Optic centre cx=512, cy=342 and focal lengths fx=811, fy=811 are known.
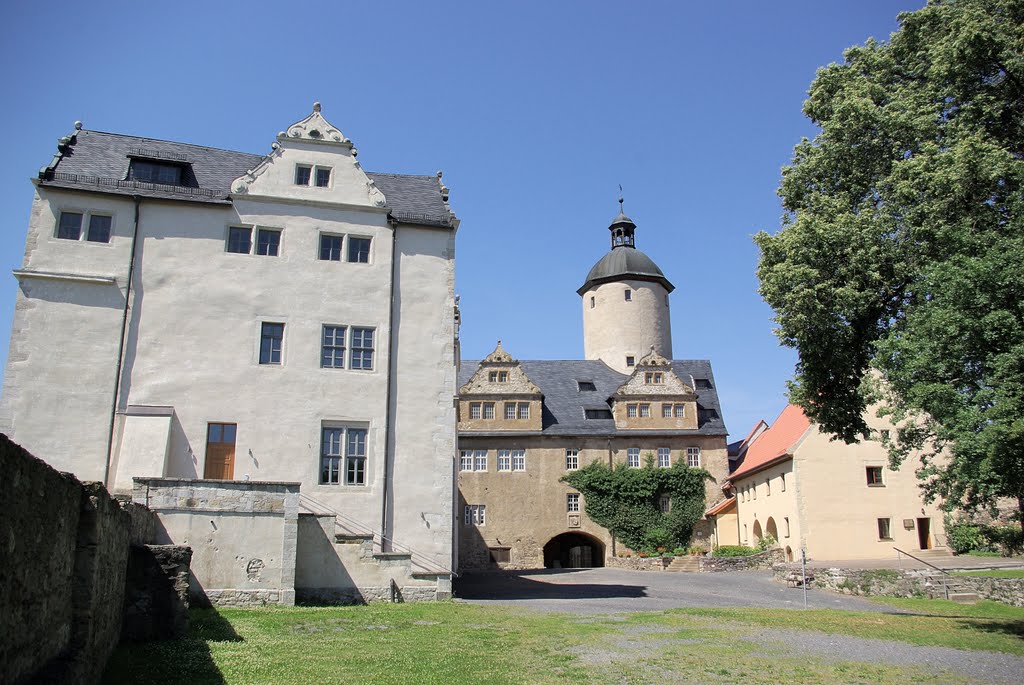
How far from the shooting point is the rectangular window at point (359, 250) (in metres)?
24.2

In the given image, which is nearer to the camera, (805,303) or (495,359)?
(805,303)

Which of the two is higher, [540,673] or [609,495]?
[609,495]

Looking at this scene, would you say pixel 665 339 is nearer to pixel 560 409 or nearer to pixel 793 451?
pixel 560 409

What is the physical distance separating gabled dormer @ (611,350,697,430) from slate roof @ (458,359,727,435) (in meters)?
0.66

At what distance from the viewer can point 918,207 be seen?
16.9 meters

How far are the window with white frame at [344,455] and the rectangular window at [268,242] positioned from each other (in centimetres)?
547

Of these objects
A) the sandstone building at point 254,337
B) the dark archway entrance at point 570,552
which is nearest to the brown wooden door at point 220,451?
the sandstone building at point 254,337

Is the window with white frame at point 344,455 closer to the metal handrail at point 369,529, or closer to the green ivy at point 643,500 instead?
the metal handrail at point 369,529

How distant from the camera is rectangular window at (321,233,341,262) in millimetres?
24062

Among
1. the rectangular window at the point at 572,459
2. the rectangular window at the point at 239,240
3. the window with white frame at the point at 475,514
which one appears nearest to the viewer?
the rectangular window at the point at 239,240

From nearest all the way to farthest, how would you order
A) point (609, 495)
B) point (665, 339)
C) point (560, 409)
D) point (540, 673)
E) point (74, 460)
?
Result: point (540, 673) < point (74, 460) < point (609, 495) < point (560, 409) < point (665, 339)

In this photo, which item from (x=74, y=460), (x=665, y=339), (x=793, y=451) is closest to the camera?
(x=74, y=460)

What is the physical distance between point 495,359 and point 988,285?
3653 cm

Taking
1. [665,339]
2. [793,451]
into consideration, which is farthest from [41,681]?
[665,339]
